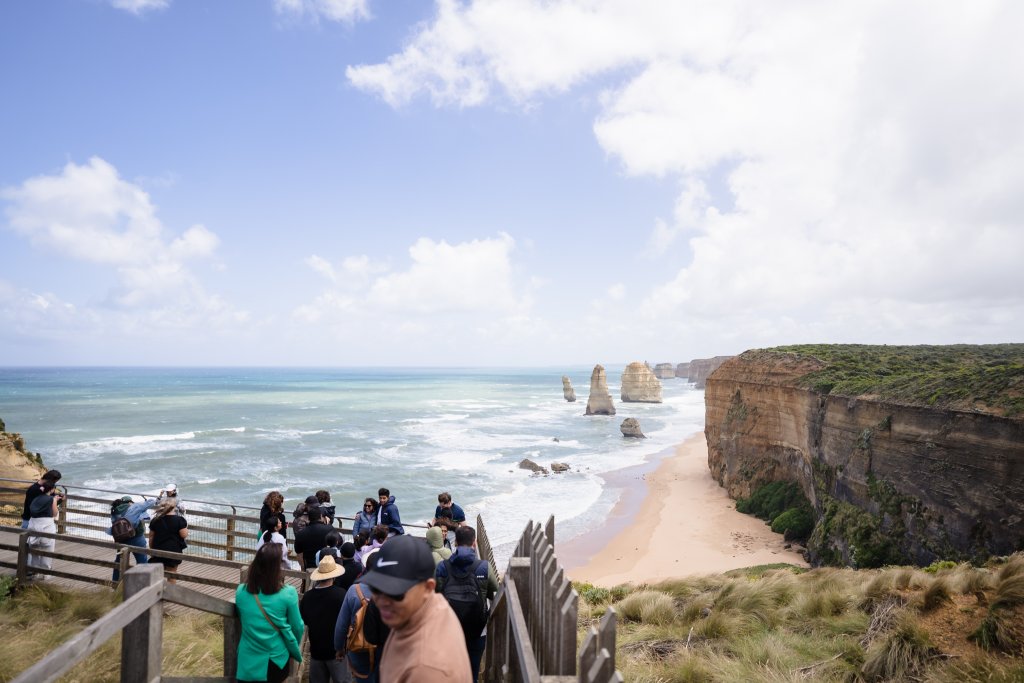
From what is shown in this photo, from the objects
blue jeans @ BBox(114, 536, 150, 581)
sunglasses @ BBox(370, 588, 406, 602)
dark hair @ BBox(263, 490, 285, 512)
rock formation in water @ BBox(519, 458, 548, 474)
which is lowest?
rock formation in water @ BBox(519, 458, 548, 474)

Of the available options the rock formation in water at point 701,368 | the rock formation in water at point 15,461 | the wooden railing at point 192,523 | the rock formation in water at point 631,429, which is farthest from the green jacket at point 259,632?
the rock formation in water at point 701,368

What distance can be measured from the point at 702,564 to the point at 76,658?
2244 centimetres

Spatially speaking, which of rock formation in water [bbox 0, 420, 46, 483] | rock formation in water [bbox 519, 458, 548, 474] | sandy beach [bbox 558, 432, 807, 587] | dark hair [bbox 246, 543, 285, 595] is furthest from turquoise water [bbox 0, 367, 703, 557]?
dark hair [bbox 246, 543, 285, 595]

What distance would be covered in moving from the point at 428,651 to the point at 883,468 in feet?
73.1

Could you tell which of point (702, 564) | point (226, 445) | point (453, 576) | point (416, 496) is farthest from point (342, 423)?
point (453, 576)

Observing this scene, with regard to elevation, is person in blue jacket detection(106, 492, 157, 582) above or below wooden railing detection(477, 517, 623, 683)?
below

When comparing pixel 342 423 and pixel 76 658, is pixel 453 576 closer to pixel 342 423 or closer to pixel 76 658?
pixel 76 658

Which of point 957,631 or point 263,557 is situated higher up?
point 263,557

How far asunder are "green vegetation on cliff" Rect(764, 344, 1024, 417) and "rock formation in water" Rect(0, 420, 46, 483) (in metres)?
31.5

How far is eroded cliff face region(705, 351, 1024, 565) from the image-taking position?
14.2 meters

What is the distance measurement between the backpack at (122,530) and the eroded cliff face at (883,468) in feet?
65.1

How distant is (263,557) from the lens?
361cm

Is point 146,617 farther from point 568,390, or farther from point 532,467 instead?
point 568,390

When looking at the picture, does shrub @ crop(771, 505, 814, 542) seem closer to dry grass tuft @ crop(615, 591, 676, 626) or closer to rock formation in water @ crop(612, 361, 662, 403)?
dry grass tuft @ crop(615, 591, 676, 626)
